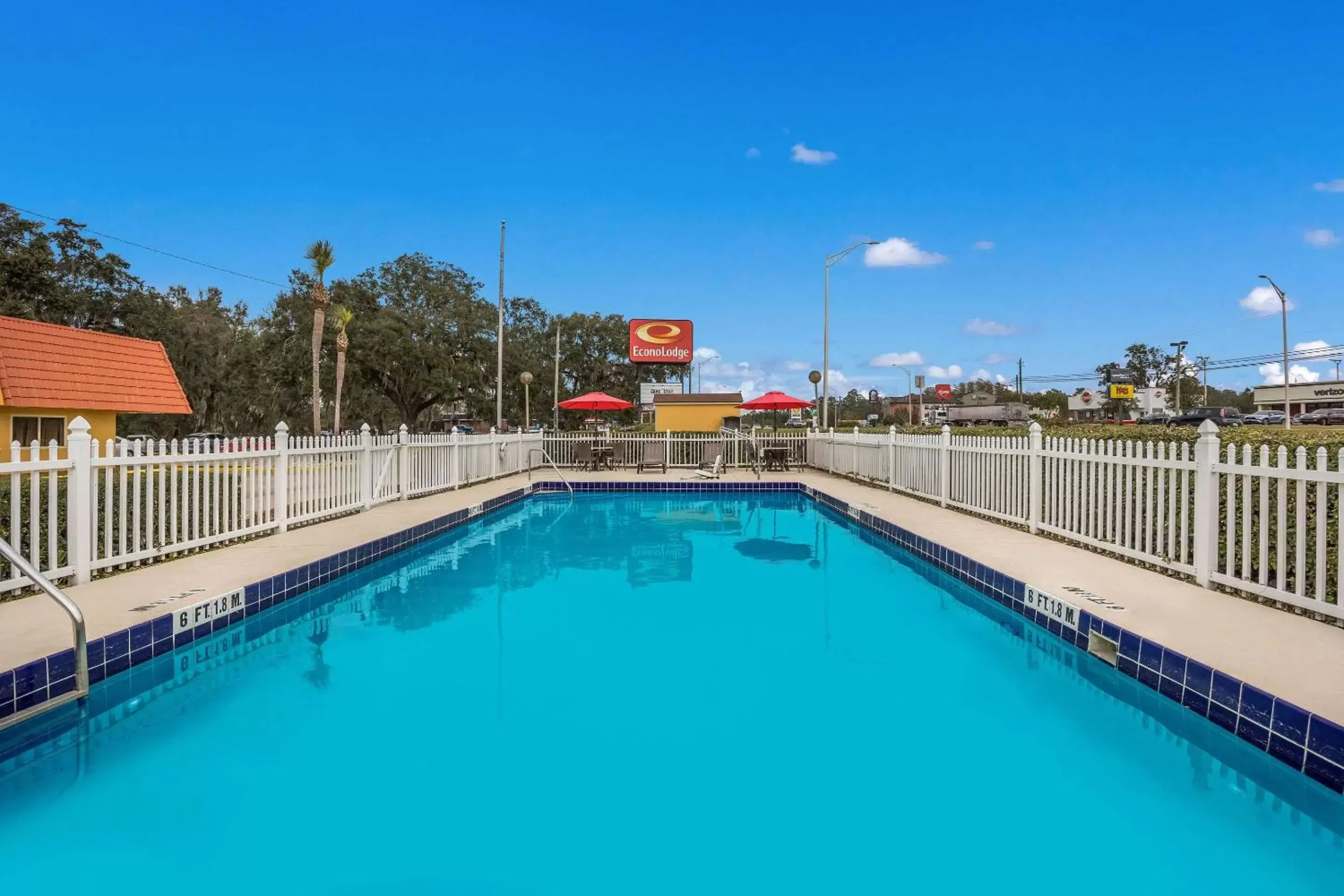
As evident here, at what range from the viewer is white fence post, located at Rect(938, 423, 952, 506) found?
1058 centimetres

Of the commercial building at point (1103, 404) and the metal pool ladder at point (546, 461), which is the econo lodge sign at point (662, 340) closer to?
the metal pool ladder at point (546, 461)

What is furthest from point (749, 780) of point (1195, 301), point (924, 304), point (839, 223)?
point (1195, 301)

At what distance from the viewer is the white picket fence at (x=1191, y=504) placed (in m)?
4.39

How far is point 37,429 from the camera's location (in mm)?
14086

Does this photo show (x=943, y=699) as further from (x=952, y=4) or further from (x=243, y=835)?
(x=952, y=4)

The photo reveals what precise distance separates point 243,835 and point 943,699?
3.17 m

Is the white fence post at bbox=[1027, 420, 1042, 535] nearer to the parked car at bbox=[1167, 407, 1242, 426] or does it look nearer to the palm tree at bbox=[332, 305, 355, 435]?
the palm tree at bbox=[332, 305, 355, 435]

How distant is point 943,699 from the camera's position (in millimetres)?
3879

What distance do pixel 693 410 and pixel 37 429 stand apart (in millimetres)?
15933

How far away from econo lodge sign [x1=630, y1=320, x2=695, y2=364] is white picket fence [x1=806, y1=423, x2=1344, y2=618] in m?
18.5

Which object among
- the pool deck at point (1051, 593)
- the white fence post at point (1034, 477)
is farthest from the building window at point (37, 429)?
the white fence post at point (1034, 477)

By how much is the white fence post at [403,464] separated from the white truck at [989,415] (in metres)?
43.9

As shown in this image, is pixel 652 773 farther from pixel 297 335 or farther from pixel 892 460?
pixel 297 335

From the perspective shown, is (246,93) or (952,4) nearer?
(952,4)
